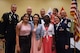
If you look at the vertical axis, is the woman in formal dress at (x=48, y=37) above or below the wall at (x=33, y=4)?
below

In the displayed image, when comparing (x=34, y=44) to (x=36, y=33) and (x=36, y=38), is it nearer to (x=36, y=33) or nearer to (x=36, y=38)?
(x=36, y=38)

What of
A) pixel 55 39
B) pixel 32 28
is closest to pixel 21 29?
pixel 32 28

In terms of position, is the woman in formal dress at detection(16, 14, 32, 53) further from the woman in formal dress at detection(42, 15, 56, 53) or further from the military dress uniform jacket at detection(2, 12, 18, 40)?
the military dress uniform jacket at detection(2, 12, 18, 40)

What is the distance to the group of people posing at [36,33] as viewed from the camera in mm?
5328

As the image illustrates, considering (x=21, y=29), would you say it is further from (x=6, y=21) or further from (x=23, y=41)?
(x=6, y=21)

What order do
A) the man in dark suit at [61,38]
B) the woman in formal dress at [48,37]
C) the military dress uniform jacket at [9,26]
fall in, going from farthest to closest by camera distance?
the military dress uniform jacket at [9,26]
the man in dark suit at [61,38]
the woman in formal dress at [48,37]

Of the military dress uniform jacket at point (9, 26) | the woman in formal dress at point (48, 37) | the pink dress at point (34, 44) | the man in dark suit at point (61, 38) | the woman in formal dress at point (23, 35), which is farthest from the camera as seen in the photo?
the military dress uniform jacket at point (9, 26)

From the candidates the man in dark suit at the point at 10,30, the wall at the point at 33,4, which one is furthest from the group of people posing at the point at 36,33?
the wall at the point at 33,4

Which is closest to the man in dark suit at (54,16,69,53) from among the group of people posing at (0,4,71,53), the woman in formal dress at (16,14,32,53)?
the group of people posing at (0,4,71,53)

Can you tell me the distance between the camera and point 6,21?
5895mm

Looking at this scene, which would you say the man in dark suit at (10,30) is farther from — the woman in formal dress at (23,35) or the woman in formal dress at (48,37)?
the woman in formal dress at (48,37)

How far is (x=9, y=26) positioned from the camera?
5.86 metres

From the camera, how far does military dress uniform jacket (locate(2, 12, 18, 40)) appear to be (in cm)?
586

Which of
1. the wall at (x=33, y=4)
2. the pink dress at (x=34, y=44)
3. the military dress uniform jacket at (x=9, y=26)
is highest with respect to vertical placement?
the wall at (x=33, y=4)
